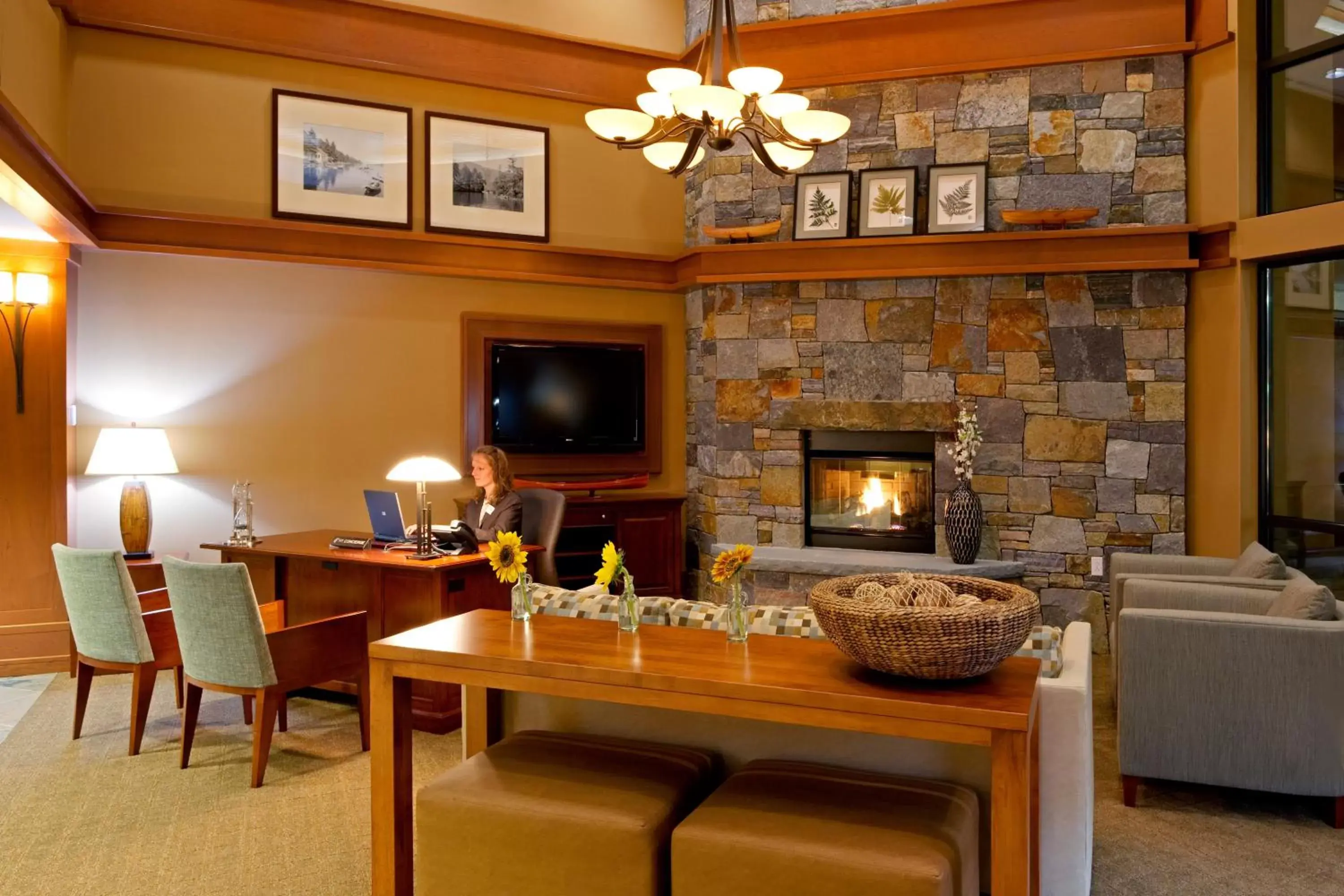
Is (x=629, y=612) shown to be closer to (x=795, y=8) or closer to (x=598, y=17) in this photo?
(x=795, y=8)

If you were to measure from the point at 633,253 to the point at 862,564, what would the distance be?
2.83 metres

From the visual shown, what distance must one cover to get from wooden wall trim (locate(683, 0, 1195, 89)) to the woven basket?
5.17m

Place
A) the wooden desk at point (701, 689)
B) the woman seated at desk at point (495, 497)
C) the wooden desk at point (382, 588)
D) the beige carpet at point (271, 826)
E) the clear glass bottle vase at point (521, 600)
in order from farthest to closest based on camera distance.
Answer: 1. the woman seated at desk at point (495, 497)
2. the wooden desk at point (382, 588)
3. the beige carpet at point (271, 826)
4. the clear glass bottle vase at point (521, 600)
5. the wooden desk at point (701, 689)

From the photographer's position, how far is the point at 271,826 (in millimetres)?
3428

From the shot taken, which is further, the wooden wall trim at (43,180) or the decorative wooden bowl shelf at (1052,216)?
the decorative wooden bowl shelf at (1052,216)

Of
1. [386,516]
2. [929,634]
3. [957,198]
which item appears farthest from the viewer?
[957,198]

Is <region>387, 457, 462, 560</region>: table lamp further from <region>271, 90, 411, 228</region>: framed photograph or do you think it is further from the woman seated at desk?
<region>271, 90, 411, 228</region>: framed photograph

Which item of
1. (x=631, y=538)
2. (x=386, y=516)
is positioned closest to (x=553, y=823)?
(x=386, y=516)

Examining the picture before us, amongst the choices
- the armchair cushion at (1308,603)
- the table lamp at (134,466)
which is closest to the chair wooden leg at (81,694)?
the table lamp at (134,466)

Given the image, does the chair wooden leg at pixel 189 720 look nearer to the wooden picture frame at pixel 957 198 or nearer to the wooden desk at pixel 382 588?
the wooden desk at pixel 382 588

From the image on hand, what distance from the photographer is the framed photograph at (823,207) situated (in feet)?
21.3

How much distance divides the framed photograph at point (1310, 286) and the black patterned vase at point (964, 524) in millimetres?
2155

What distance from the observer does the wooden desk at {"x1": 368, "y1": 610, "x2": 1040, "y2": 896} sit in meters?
2.00

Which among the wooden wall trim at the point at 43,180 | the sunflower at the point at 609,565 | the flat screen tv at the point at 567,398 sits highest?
the wooden wall trim at the point at 43,180
